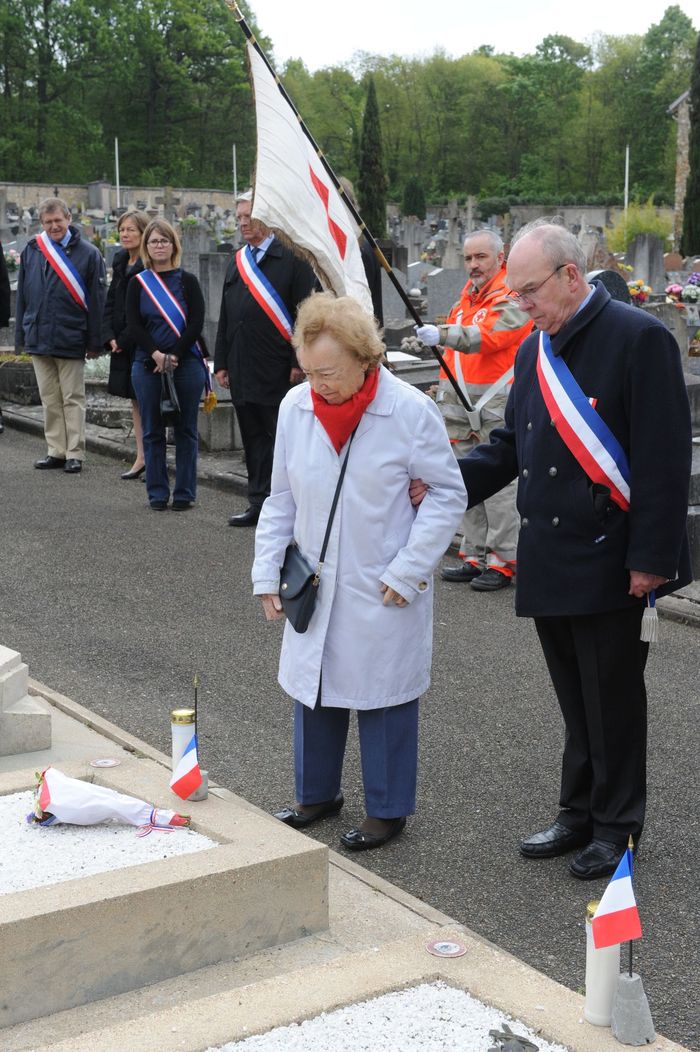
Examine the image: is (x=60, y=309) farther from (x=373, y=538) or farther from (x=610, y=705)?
(x=610, y=705)

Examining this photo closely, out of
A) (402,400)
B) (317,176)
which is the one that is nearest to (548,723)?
(402,400)

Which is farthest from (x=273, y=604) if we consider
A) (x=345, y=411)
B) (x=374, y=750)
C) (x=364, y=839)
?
(x=364, y=839)

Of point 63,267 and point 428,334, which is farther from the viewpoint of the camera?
point 63,267

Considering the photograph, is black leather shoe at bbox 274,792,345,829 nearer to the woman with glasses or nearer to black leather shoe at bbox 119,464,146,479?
the woman with glasses

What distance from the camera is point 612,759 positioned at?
416 cm

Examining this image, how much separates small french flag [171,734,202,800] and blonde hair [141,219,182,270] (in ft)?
20.0

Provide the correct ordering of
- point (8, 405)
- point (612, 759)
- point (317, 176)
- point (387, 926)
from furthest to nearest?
point (8, 405), point (317, 176), point (612, 759), point (387, 926)

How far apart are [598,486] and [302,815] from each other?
145 cm

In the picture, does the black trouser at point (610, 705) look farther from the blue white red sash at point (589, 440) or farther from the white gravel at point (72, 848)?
the white gravel at point (72, 848)

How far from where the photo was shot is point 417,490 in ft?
13.8

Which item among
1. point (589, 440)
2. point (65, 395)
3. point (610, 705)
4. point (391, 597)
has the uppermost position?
point (589, 440)

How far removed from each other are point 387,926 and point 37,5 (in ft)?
234

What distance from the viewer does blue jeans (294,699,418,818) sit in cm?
430

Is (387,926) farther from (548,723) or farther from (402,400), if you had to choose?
(548,723)
